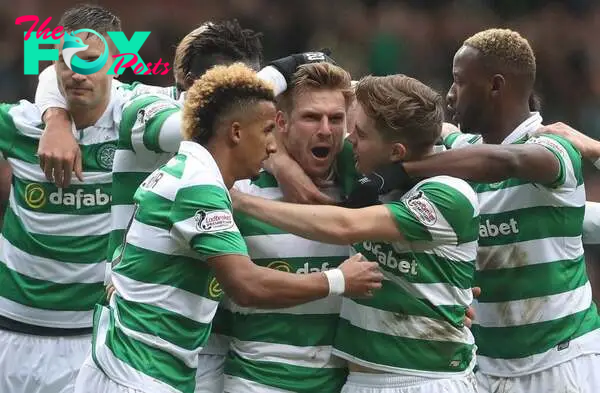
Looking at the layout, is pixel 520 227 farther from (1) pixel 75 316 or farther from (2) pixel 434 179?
(1) pixel 75 316

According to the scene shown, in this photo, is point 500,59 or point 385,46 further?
point 385,46

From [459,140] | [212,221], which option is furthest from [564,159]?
[212,221]

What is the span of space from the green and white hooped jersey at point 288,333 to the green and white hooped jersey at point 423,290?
155mm

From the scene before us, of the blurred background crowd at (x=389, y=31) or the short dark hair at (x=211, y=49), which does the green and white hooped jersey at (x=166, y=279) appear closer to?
the short dark hair at (x=211, y=49)

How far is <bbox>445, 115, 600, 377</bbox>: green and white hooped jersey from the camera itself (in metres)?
4.58

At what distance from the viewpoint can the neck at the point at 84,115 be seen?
540 centimetres

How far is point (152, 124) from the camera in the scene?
15.7ft

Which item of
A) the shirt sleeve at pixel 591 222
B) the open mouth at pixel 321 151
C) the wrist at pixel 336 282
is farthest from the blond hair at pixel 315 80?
the shirt sleeve at pixel 591 222

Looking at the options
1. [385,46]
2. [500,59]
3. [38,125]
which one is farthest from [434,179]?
[385,46]

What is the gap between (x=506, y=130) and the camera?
4.80m

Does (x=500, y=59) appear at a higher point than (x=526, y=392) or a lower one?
higher

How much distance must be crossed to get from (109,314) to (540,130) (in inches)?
71.8

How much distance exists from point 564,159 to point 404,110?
2.35 feet

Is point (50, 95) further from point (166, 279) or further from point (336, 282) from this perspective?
point (336, 282)
